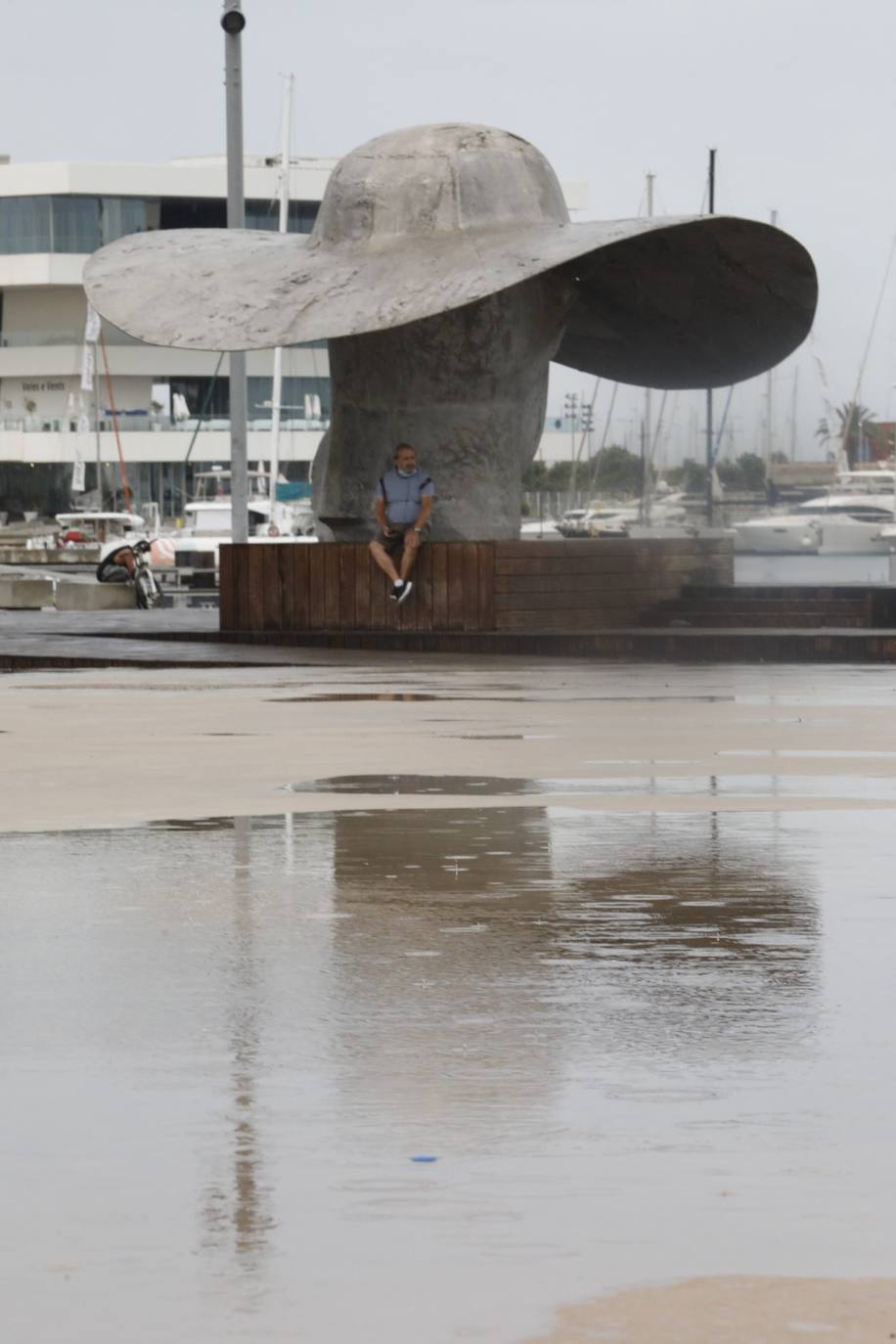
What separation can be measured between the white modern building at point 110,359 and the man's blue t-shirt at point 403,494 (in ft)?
284

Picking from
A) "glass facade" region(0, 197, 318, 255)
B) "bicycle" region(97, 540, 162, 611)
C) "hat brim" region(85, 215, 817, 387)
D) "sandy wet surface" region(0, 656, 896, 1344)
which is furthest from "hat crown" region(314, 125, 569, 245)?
"glass facade" region(0, 197, 318, 255)

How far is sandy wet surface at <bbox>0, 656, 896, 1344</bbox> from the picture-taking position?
12.8 feet

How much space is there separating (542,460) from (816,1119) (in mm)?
120844

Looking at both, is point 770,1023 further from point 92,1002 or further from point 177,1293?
point 177,1293

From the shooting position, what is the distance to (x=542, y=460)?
125312 mm

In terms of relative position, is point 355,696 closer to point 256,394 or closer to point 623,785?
point 623,785

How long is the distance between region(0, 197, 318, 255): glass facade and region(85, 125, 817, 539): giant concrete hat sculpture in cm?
8929

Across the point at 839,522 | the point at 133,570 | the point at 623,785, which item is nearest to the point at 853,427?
the point at 839,522

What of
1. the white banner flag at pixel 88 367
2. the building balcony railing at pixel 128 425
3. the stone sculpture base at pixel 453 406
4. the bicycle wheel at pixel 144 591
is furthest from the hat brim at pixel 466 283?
the building balcony railing at pixel 128 425

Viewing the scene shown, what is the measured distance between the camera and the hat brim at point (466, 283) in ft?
71.5

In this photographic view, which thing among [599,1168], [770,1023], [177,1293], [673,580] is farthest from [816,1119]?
[673,580]

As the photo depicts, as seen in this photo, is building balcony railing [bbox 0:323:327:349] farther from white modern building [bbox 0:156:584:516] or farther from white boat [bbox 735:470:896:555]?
white boat [bbox 735:470:896:555]

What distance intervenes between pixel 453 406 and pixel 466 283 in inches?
71.2

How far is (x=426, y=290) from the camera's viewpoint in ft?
71.2
